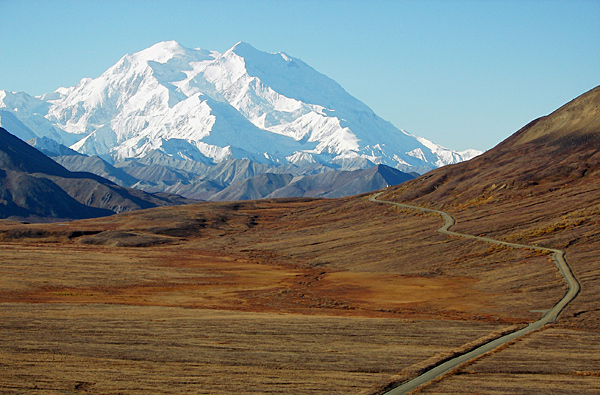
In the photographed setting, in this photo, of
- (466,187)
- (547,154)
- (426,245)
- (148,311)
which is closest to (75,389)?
(148,311)

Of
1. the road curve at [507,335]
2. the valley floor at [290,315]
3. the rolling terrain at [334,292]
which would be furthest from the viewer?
the rolling terrain at [334,292]

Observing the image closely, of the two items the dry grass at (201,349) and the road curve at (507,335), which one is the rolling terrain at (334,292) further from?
the road curve at (507,335)

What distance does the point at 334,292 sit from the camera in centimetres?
7088

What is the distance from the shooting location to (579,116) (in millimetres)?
140250

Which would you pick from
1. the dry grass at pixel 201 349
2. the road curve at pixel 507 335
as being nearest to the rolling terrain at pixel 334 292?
the dry grass at pixel 201 349

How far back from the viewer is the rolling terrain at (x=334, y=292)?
32.5 m

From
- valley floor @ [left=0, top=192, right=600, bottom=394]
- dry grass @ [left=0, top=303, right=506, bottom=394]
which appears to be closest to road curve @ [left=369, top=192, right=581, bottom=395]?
valley floor @ [left=0, top=192, right=600, bottom=394]

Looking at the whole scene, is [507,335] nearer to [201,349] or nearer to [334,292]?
[201,349]

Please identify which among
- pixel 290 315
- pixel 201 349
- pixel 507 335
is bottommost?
pixel 507 335

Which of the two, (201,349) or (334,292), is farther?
(334,292)

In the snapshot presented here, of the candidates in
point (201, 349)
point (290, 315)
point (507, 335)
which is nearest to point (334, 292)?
point (290, 315)

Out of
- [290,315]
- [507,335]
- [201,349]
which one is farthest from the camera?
[290,315]

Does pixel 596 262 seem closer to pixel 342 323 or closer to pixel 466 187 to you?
pixel 342 323

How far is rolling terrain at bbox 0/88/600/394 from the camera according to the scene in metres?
32.5
